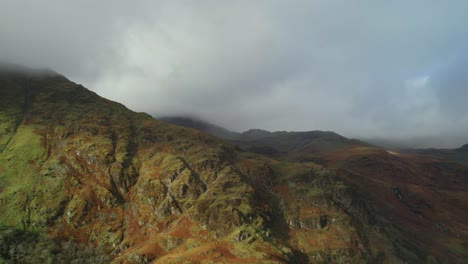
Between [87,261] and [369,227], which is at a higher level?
[369,227]

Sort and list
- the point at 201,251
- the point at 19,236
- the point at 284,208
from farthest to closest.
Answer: the point at 284,208 → the point at 19,236 → the point at 201,251

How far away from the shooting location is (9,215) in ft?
546

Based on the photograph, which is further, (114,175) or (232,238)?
(114,175)

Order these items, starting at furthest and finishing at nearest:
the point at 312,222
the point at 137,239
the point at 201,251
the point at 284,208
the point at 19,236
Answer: the point at 284,208 → the point at 312,222 → the point at 137,239 → the point at 19,236 → the point at 201,251

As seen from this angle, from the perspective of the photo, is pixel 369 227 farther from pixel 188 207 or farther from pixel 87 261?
pixel 87 261

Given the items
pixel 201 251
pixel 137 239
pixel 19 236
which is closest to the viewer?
pixel 201 251

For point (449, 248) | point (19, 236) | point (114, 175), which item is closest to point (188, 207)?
point (114, 175)

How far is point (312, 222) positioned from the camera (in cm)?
17525

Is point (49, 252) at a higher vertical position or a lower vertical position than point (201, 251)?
lower

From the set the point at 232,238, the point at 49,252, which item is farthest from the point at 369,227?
the point at 49,252

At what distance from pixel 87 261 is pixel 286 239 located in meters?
100

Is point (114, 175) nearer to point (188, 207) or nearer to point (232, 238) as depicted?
point (188, 207)

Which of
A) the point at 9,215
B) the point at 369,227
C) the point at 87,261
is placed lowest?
the point at 87,261

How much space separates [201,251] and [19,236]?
92727mm
